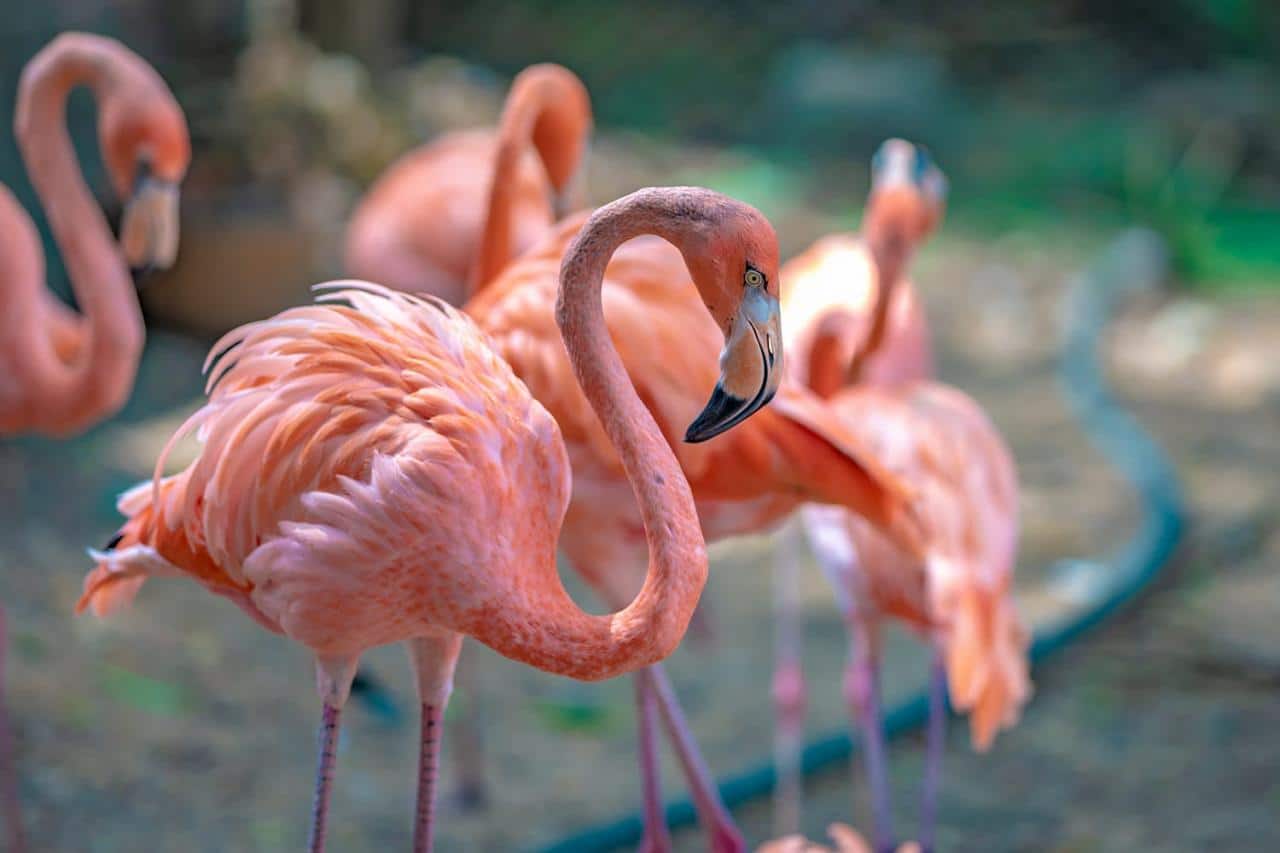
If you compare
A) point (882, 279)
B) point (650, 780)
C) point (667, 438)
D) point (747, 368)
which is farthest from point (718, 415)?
point (882, 279)

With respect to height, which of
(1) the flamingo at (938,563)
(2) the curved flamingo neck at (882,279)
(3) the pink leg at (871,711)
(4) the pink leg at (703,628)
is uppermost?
(2) the curved flamingo neck at (882,279)

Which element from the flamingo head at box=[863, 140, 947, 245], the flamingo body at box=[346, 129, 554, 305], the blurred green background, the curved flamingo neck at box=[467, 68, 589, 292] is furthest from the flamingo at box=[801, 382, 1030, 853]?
the blurred green background

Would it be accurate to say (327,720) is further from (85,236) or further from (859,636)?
(85,236)

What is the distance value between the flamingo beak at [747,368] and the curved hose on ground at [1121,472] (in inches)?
60.9

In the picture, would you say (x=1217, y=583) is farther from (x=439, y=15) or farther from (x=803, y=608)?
(x=439, y=15)

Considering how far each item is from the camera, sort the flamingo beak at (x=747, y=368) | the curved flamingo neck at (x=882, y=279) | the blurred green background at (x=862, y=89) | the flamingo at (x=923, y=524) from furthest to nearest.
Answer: the blurred green background at (x=862, y=89), the curved flamingo neck at (x=882, y=279), the flamingo at (x=923, y=524), the flamingo beak at (x=747, y=368)

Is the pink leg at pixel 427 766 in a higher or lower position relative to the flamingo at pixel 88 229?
lower

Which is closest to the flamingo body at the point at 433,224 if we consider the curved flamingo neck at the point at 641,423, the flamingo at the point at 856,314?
the flamingo at the point at 856,314

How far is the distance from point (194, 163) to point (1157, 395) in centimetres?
368

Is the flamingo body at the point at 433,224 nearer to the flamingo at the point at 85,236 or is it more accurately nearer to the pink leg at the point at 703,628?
the pink leg at the point at 703,628

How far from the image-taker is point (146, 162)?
2.94 m

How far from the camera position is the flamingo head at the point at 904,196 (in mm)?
3098

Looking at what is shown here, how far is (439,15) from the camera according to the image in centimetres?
1008

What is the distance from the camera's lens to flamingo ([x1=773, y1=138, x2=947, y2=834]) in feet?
10.2
